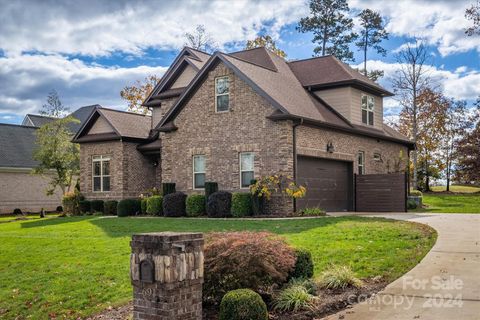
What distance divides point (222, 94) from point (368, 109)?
8.58 metres

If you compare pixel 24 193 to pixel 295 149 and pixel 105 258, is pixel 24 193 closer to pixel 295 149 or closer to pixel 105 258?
pixel 295 149

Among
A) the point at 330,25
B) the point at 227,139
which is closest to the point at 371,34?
the point at 330,25

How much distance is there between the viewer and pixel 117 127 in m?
29.2

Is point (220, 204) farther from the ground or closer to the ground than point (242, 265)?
farther from the ground

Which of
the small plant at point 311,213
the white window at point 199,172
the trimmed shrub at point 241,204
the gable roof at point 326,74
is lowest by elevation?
the small plant at point 311,213

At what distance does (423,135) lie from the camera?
1698 inches

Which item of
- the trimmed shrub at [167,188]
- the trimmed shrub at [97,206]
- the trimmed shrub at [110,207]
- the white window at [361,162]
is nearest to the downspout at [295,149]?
the white window at [361,162]

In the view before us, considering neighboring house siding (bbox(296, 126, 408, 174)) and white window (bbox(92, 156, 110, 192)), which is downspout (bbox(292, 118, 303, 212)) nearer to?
neighboring house siding (bbox(296, 126, 408, 174))

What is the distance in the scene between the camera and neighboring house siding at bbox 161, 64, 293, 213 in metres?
21.9

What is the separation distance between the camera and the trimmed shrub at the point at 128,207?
1011 inches

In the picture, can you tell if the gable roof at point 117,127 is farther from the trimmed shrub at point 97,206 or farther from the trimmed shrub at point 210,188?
the trimmed shrub at point 210,188

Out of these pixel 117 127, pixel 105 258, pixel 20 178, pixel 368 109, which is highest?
pixel 368 109

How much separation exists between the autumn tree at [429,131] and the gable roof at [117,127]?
2234 cm

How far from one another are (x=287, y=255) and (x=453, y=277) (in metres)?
2.57
